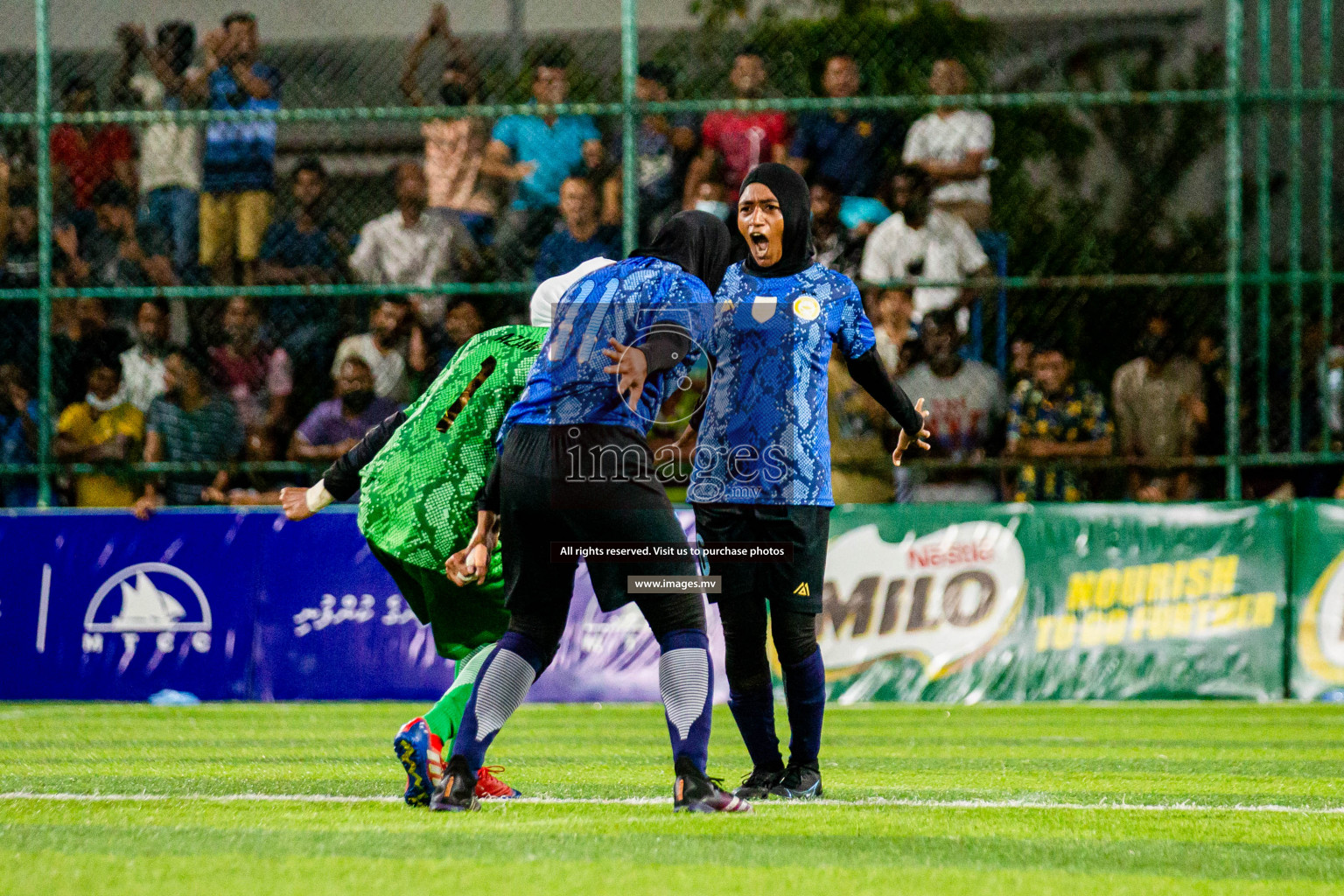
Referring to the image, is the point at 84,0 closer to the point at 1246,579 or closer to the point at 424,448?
the point at 424,448

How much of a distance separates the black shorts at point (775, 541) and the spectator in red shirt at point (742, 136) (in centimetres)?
551

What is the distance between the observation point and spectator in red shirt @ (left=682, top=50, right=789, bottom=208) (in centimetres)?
1062

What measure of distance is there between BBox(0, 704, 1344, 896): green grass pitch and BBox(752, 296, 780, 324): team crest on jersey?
154 cm

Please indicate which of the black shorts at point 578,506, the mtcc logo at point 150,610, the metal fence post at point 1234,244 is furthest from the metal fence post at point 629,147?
the black shorts at point 578,506

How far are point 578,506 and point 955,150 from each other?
6698mm

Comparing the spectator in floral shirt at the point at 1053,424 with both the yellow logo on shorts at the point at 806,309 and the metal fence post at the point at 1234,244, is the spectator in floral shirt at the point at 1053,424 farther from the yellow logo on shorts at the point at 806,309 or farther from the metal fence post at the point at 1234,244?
the yellow logo on shorts at the point at 806,309

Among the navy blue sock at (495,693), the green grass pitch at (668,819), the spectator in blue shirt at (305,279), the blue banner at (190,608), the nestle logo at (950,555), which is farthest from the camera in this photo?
the spectator in blue shirt at (305,279)

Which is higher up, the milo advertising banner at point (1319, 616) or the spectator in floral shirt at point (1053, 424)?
the spectator in floral shirt at point (1053, 424)

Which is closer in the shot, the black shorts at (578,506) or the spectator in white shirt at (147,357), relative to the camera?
the black shorts at (578,506)

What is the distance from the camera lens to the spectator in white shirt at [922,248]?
10461mm

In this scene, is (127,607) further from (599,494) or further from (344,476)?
(599,494)

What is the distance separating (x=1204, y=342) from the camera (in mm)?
10602

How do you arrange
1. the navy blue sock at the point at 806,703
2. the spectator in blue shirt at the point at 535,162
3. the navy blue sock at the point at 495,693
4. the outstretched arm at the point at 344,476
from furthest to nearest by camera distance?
the spectator in blue shirt at the point at 535,162
the outstretched arm at the point at 344,476
the navy blue sock at the point at 806,703
the navy blue sock at the point at 495,693

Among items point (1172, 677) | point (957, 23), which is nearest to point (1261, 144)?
point (957, 23)
